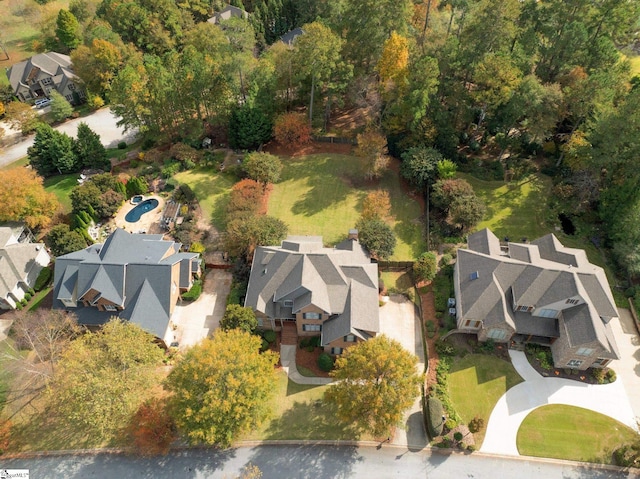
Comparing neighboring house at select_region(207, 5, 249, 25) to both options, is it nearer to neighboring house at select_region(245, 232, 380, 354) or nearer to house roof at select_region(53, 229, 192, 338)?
house roof at select_region(53, 229, 192, 338)

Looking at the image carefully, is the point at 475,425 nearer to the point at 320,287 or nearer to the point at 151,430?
the point at 320,287

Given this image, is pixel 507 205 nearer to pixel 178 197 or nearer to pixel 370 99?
pixel 370 99

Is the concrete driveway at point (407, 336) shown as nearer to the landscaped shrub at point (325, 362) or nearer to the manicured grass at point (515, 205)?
the landscaped shrub at point (325, 362)

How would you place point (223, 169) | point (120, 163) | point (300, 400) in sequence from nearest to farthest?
point (300, 400), point (223, 169), point (120, 163)

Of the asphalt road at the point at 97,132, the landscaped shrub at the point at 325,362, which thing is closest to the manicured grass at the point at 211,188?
the asphalt road at the point at 97,132

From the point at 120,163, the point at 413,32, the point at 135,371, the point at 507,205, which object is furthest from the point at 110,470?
the point at 413,32

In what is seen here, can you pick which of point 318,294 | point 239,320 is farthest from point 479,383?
point 239,320

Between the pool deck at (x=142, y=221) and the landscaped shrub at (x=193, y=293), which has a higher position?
the pool deck at (x=142, y=221)
